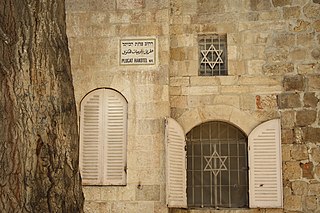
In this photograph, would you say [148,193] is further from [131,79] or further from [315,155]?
[315,155]

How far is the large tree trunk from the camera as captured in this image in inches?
142

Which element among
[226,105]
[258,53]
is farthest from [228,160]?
[258,53]

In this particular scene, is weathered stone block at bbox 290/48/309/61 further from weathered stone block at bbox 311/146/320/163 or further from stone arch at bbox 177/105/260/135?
weathered stone block at bbox 311/146/320/163

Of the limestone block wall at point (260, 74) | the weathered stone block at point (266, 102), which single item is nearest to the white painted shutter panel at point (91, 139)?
the limestone block wall at point (260, 74)

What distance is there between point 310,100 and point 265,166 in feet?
3.45

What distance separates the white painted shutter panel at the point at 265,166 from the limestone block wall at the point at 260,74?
5.4 inches

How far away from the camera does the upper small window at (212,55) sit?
8.02 m

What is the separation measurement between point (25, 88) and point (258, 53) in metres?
4.70

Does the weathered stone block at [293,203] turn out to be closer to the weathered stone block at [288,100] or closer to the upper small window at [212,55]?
the weathered stone block at [288,100]

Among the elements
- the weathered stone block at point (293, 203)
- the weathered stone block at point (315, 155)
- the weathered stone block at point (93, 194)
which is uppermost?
the weathered stone block at point (315, 155)

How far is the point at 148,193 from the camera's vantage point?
7328 millimetres

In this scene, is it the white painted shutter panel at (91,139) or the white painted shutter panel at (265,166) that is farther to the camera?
the white painted shutter panel at (91,139)

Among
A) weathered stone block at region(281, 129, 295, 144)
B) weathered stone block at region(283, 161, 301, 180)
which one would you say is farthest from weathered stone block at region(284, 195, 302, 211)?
weathered stone block at region(281, 129, 295, 144)

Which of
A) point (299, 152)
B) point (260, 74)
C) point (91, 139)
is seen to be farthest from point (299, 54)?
point (91, 139)
